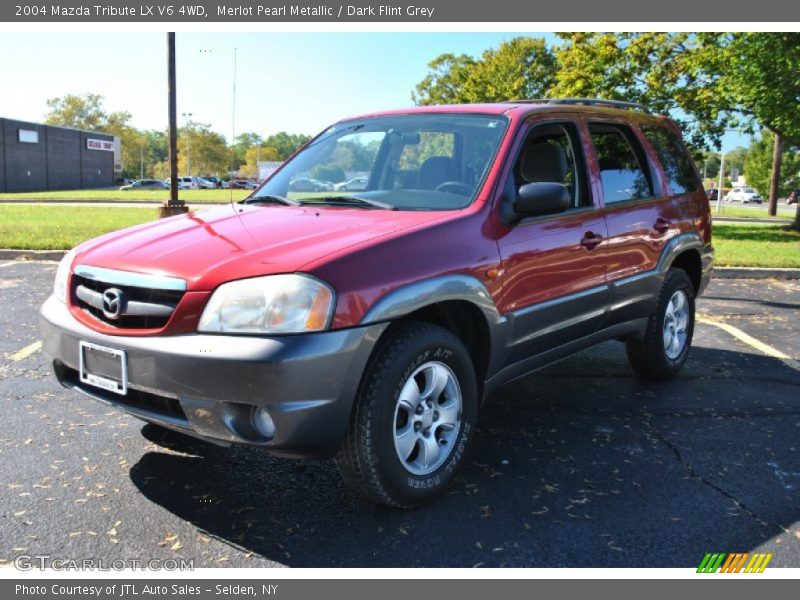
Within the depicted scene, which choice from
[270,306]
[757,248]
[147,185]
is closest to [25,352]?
[270,306]

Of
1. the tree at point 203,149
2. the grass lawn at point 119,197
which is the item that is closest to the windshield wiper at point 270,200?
the grass lawn at point 119,197

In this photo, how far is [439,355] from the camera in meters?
3.33

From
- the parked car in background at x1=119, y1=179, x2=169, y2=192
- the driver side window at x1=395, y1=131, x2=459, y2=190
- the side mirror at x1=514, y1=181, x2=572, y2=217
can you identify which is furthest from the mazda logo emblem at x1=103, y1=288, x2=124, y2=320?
the parked car in background at x1=119, y1=179, x2=169, y2=192

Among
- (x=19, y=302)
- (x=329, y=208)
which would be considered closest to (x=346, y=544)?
(x=329, y=208)

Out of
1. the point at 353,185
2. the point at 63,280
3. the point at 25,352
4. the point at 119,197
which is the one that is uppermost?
the point at 353,185

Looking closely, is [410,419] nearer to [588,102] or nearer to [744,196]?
[588,102]

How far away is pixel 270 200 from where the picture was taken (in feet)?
14.2

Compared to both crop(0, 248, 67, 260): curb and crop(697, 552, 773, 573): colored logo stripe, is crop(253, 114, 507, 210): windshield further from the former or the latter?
crop(0, 248, 67, 260): curb

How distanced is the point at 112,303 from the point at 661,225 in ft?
12.1

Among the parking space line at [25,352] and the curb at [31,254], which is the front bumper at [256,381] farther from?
the curb at [31,254]

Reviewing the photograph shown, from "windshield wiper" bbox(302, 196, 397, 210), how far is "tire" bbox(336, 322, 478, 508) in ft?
2.74

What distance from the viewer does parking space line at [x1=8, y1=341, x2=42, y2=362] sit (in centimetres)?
564

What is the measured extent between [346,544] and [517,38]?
46.3 meters

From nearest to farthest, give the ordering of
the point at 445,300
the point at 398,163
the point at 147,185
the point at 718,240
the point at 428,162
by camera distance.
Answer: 1. the point at 445,300
2. the point at 428,162
3. the point at 398,163
4. the point at 718,240
5. the point at 147,185
